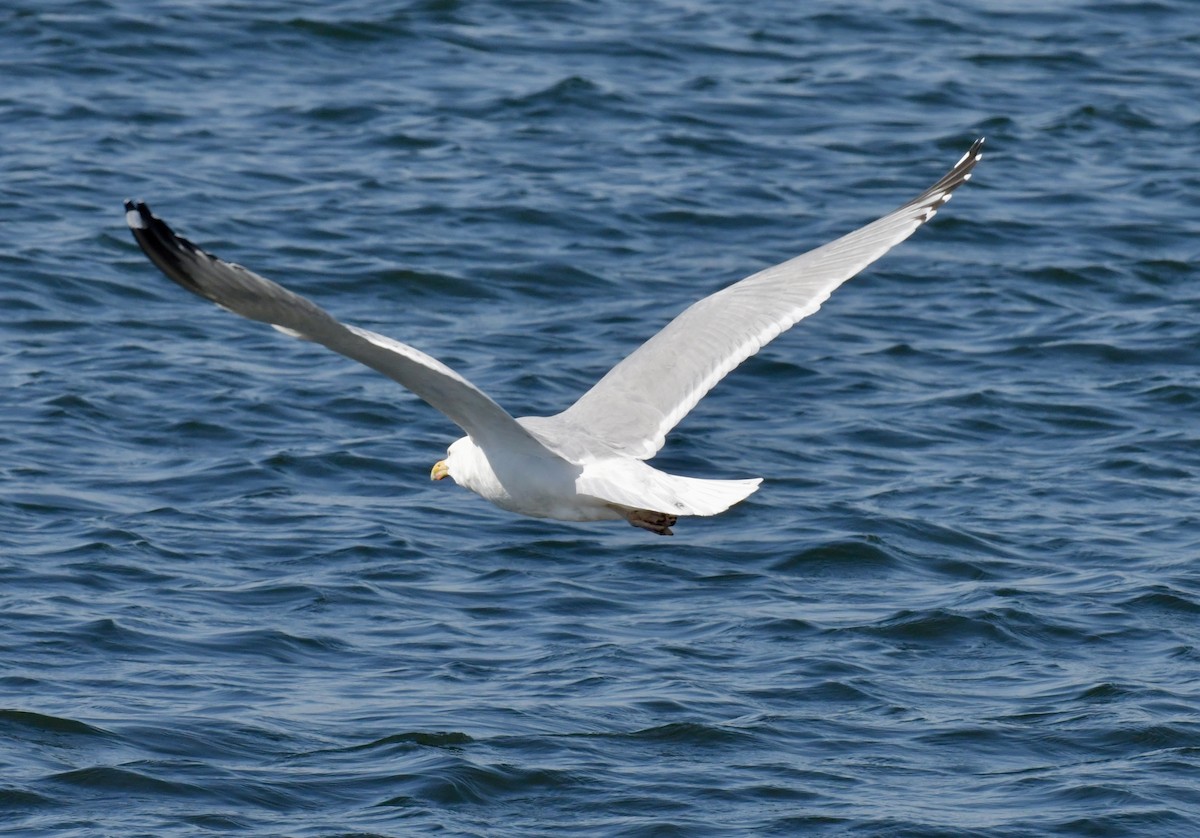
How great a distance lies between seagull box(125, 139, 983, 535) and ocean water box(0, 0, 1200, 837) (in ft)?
4.58

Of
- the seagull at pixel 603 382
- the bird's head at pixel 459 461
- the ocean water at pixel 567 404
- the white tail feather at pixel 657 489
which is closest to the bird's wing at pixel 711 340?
the seagull at pixel 603 382

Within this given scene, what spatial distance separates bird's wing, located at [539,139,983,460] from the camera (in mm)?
7703

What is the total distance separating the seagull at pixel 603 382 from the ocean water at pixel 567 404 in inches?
54.9

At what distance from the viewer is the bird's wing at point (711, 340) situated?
770 centimetres

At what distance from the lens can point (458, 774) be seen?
796cm

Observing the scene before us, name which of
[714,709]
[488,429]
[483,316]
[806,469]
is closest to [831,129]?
[483,316]

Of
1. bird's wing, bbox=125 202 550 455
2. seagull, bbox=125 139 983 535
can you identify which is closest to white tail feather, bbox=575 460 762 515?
seagull, bbox=125 139 983 535

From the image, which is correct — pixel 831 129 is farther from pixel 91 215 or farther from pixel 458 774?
pixel 458 774

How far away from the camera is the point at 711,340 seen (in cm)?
805

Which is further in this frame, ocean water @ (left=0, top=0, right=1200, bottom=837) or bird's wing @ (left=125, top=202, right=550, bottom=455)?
ocean water @ (left=0, top=0, right=1200, bottom=837)

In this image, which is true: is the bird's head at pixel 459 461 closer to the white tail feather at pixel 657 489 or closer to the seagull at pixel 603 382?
the seagull at pixel 603 382

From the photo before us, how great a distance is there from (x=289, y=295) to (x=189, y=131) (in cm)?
894

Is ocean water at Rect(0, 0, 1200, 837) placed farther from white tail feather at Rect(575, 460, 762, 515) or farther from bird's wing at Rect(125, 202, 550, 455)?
bird's wing at Rect(125, 202, 550, 455)

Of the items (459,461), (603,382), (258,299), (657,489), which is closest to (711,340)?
(603,382)
